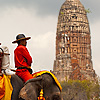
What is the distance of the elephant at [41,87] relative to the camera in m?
13.7

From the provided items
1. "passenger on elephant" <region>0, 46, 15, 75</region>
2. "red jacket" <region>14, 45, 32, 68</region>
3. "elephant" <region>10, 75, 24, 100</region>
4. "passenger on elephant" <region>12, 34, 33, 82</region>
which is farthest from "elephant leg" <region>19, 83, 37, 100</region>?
"red jacket" <region>14, 45, 32, 68</region>

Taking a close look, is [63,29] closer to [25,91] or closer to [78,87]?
[78,87]

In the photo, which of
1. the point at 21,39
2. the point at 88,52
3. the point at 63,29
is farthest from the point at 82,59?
the point at 21,39

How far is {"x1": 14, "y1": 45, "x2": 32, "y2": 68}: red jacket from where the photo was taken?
14605 mm

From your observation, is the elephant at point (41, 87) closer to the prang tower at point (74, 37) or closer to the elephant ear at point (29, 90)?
the elephant ear at point (29, 90)

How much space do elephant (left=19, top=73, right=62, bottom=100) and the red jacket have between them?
0.82m

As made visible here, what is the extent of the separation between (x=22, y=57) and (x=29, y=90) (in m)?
1.45

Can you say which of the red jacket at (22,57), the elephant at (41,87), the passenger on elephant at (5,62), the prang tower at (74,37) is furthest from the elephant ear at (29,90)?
the prang tower at (74,37)

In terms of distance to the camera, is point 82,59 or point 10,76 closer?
point 10,76

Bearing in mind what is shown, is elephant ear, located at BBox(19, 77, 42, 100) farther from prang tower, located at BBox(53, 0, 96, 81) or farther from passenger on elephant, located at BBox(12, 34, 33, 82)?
prang tower, located at BBox(53, 0, 96, 81)

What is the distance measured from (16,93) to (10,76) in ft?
2.17

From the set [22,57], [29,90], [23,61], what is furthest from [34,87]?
[22,57]

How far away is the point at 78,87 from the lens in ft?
217

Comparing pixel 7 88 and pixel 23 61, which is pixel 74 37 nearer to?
pixel 23 61
